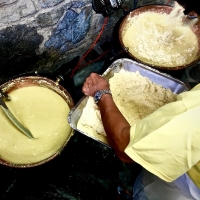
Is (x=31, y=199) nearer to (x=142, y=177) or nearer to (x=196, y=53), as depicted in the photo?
(x=142, y=177)

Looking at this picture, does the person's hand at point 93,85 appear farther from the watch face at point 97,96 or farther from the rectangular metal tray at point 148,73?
the rectangular metal tray at point 148,73

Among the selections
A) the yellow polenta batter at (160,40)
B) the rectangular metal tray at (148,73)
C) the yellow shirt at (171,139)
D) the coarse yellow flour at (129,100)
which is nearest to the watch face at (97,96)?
the coarse yellow flour at (129,100)

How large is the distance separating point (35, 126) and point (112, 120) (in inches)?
28.2

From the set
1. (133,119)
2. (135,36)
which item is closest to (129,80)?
(133,119)

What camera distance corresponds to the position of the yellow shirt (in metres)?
1.20

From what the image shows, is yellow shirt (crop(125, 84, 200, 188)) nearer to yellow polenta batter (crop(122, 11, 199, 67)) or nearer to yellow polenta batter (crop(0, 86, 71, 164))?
yellow polenta batter (crop(0, 86, 71, 164))

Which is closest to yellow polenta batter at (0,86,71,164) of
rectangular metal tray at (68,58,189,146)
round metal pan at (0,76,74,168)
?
round metal pan at (0,76,74,168)

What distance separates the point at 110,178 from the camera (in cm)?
255

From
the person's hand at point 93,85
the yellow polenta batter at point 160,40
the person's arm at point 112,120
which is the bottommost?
the yellow polenta batter at point 160,40

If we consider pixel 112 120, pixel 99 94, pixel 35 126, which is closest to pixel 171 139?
pixel 112 120

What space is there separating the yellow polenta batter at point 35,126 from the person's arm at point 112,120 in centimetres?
37

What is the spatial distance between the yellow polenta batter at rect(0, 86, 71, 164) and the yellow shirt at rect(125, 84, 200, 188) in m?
0.86

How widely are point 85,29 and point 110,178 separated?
1.50m

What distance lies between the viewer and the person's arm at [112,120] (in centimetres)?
148
